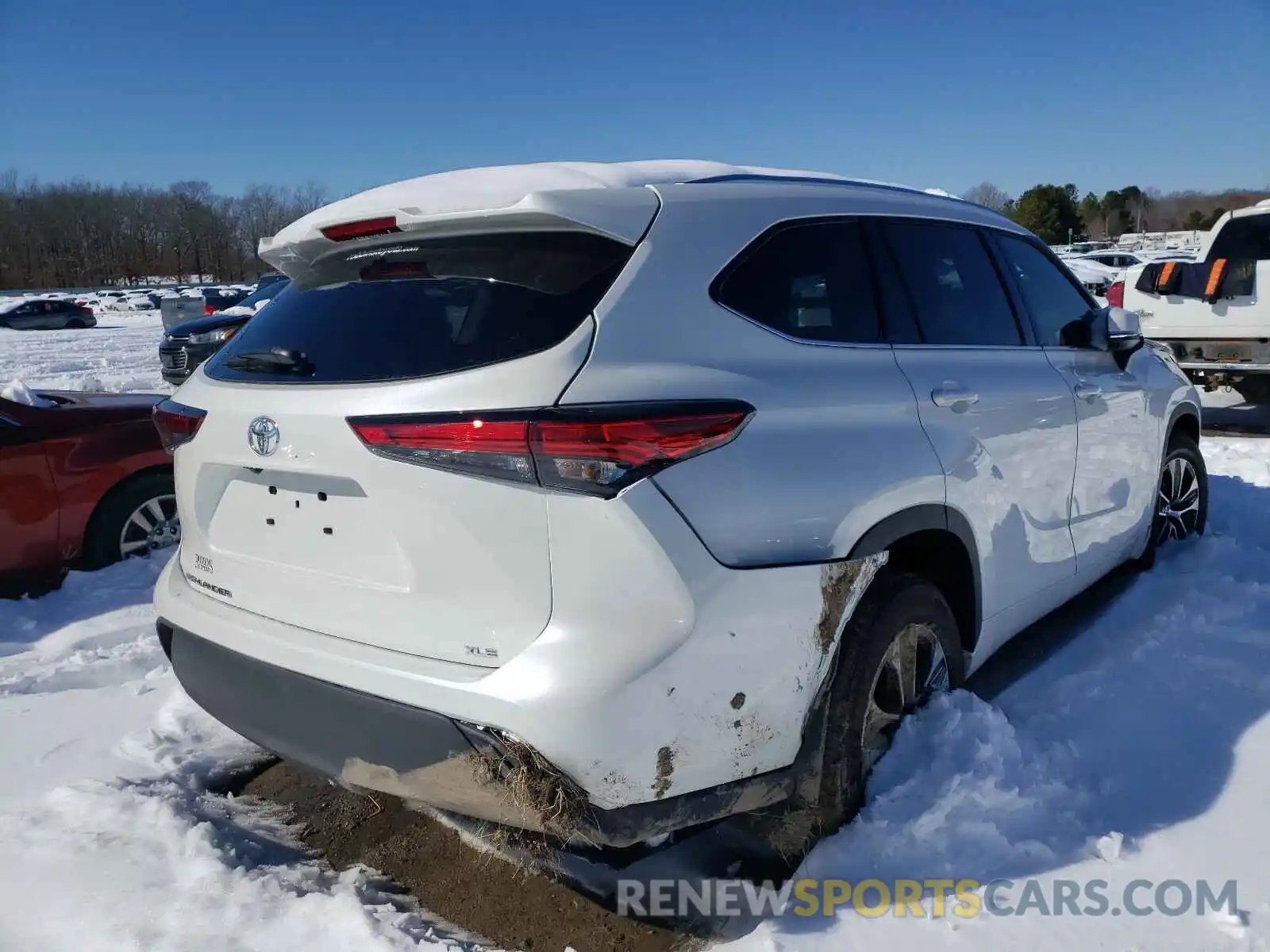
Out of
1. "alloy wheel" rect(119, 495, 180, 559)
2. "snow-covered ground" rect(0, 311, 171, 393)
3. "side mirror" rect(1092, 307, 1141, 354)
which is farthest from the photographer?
"snow-covered ground" rect(0, 311, 171, 393)

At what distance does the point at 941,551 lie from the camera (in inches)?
116

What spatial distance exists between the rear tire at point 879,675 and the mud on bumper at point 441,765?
0.22 m

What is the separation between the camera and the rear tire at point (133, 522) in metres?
5.16

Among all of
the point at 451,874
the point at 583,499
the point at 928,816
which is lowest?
the point at 451,874

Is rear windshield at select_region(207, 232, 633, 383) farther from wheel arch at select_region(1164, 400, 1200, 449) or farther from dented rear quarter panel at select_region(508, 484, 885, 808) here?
wheel arch at select_region(1164, 400, 1200, 449)

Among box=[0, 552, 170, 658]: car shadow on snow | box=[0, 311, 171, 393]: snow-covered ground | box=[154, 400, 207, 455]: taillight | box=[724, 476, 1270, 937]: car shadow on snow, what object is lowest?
box=[0, 311, 171, 393]: snow-covered ground

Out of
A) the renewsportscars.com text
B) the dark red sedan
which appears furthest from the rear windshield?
the dark red sedan

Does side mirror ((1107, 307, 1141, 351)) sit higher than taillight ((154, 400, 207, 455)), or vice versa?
side mirror ((1107, 307, 1141, 351))

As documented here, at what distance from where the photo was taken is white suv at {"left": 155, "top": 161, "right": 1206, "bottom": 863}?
2.01 metres

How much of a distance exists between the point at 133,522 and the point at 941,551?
4.46 m

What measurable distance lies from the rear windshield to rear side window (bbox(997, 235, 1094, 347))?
216 cm


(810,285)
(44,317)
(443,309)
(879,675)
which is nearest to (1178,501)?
(879,675)

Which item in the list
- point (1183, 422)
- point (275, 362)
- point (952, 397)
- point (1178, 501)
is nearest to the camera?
point (275, 362)

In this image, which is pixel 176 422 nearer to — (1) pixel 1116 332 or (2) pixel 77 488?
(2) pixel 77 488
